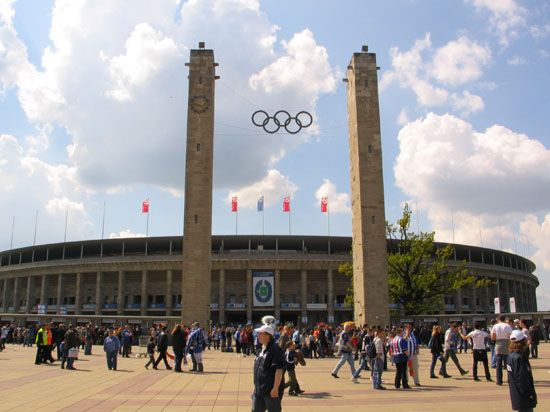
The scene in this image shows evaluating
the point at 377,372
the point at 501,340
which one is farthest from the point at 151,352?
the point at 501,340

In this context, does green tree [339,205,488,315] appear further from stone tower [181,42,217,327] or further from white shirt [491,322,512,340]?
white shirt [491,322,512,340]

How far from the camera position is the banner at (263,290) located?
70000 mm

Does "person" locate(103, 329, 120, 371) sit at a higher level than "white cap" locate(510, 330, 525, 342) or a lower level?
lower

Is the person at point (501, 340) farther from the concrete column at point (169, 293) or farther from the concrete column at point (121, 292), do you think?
the concrete column at point (121, 292)

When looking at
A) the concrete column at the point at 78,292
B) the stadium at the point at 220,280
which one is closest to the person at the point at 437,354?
the stadium at the point at 220,280

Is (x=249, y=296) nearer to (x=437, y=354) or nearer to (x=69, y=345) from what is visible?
(x=69, y=345)

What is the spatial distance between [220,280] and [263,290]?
725 centimetres

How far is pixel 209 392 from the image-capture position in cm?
1400

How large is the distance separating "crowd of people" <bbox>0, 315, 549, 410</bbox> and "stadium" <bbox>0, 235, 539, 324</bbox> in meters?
33.4

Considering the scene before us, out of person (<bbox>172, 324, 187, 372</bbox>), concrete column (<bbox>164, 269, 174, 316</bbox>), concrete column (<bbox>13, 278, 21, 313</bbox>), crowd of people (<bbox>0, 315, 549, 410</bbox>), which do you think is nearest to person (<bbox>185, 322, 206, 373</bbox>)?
crowd of people (<bbox>0, 315, 549, 410</bbox>)

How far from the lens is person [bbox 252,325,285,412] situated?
269 inches

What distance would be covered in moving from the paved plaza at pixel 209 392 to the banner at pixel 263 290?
5029cm

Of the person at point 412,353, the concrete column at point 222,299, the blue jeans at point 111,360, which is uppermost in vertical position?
the concrete column at point 222,299

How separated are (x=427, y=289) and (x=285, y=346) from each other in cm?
3487
